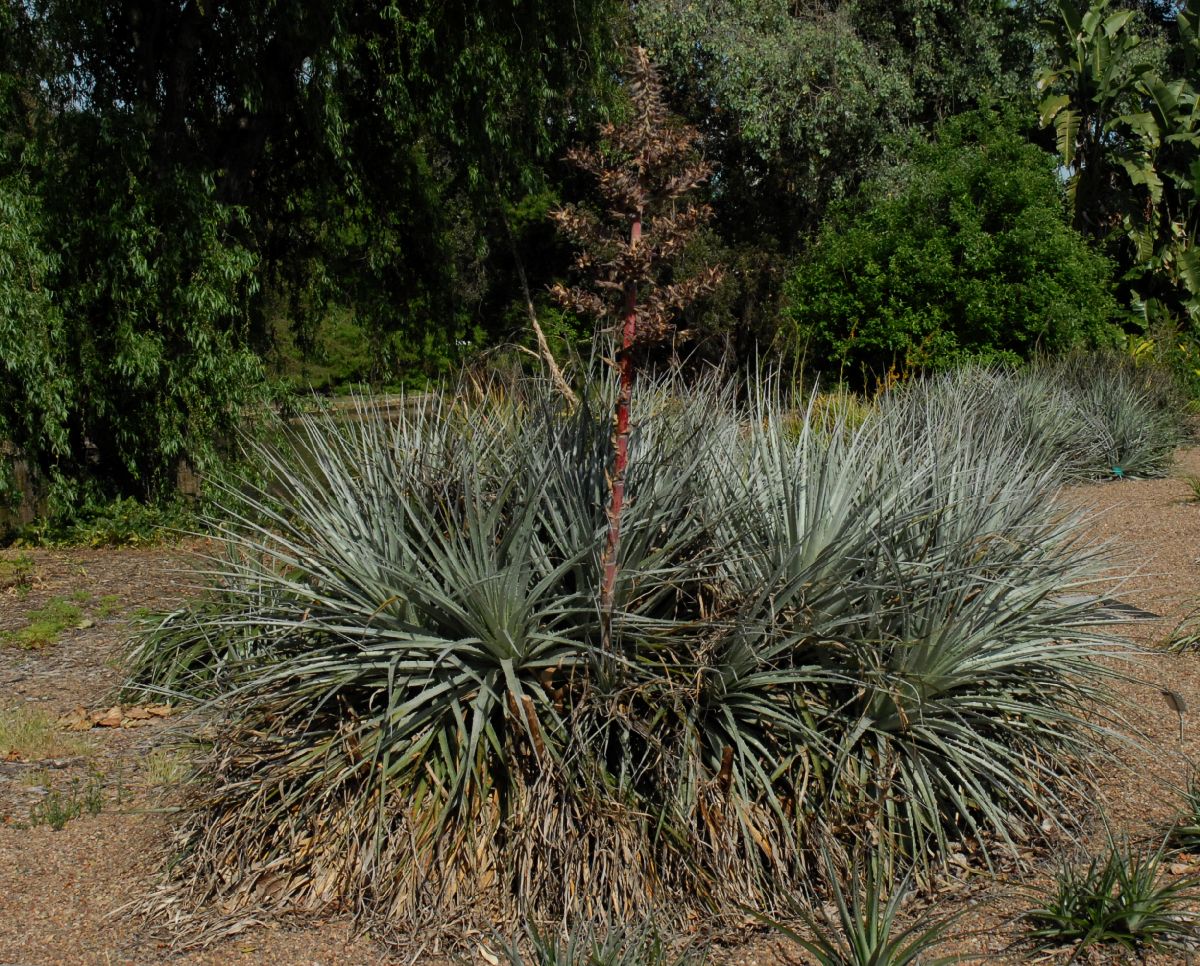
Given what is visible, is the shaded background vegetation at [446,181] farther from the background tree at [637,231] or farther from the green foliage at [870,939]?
the green foliage at [870,939]

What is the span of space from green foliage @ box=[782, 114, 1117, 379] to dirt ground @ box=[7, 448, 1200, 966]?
855cm

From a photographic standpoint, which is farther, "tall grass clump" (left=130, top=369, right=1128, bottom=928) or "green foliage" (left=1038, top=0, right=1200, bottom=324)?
"green foliage" (left=1038, top=0, right=1200, bottom=324)

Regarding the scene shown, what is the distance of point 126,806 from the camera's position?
4648 mm

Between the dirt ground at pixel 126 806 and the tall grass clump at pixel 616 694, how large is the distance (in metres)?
0.16

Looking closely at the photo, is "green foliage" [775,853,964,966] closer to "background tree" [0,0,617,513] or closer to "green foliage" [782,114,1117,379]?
"background tree" [0,0,617,513]

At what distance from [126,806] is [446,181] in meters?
9.42

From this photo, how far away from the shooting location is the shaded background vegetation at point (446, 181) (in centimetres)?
997

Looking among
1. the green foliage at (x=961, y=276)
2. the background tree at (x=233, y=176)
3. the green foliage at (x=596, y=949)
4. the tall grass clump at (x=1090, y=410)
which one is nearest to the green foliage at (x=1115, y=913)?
the green foliage at (x=596, y=949)

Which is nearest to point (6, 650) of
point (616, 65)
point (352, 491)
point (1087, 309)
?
point (352, 491)

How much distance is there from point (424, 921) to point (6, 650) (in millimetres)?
4436

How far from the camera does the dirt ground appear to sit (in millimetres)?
3604

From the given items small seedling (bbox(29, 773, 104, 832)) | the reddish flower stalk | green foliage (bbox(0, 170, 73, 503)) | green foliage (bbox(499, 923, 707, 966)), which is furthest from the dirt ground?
green foliage (bbox(0, 170, 73, 503))

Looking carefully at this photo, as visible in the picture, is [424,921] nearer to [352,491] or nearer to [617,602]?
[617,602]

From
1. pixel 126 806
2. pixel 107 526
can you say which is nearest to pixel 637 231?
pixel 126 806
